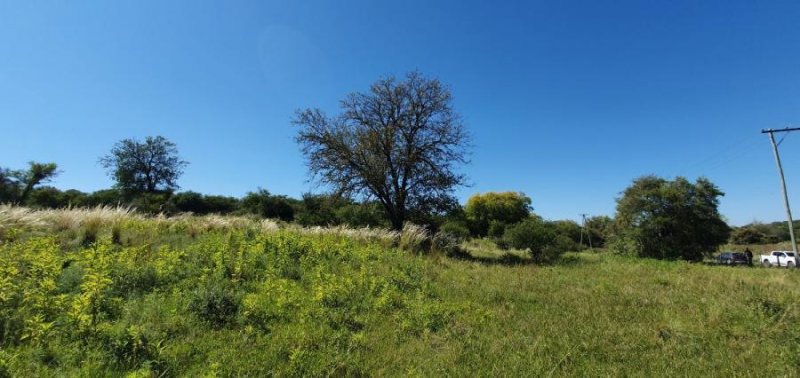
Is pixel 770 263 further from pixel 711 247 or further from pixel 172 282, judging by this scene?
pixel 172 282

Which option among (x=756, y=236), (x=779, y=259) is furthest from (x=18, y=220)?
(x=756, y=236)

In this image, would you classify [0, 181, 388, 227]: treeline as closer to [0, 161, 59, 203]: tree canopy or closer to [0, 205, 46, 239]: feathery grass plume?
[0, 161, 59, 203]: tree canopy

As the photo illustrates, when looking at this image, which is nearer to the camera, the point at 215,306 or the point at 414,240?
the point at 215,306

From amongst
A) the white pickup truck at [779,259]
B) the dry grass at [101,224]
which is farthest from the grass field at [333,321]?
the white pickup truck at [779,259]

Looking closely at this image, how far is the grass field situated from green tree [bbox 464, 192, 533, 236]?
1815 inches

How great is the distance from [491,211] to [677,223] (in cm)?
3056

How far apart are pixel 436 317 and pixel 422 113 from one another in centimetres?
1546

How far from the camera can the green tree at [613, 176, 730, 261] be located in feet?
80.0

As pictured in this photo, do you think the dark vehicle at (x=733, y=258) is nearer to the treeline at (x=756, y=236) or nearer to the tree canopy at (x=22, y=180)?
the treeline at (x=756, y=236)

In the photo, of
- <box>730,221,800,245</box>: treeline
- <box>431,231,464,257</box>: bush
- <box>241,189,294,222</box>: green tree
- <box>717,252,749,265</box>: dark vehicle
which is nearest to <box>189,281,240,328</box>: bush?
<box>431,231,464,257</box>: bush

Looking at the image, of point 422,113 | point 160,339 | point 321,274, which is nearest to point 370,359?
point 160,339

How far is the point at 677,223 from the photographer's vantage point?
79.9ft

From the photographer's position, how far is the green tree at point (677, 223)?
2439 cm

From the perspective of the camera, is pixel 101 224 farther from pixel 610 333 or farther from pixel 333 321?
pixel 610 333
